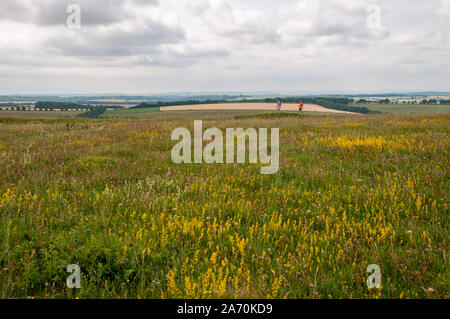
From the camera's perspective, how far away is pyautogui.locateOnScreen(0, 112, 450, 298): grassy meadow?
2926 mm

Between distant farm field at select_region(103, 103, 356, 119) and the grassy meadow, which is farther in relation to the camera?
distant farm field at select_region(103, 103, 356, 119)

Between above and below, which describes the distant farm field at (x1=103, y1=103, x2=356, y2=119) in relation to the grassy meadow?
above

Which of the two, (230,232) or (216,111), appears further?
(216,111)

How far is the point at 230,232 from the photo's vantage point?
4094 mm

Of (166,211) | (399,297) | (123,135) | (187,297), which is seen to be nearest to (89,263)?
(187,297)

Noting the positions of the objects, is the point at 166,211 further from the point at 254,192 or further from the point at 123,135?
the point at 123,135

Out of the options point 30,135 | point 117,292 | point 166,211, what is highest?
point 30,135

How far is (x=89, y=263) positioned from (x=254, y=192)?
344cm

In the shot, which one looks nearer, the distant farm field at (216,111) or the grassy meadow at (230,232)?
the grassy meadow at (230,232)

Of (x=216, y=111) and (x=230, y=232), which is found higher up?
(x=216, y=111)

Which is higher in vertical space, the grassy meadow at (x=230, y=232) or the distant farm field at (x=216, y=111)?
the distant farm field at (x=216, y=111)

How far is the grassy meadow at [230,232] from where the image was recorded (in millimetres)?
2926

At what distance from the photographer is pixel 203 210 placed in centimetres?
461
